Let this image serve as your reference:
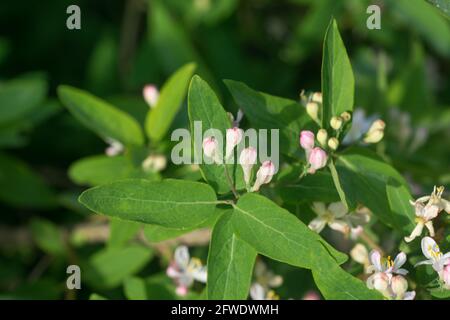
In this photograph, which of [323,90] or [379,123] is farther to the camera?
[379,123]

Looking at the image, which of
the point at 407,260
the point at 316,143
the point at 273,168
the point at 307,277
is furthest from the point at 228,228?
the point at 307,277

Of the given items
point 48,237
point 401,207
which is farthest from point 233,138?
point 48,237

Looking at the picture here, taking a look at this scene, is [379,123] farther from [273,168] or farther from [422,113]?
[422,113]

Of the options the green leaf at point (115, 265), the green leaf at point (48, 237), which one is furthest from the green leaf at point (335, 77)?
the green leaf at point (48, 237)

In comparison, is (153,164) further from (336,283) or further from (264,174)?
(336,283)

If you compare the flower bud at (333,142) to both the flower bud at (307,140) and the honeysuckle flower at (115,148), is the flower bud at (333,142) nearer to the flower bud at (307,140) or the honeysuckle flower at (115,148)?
the flower bud at (307,140)
